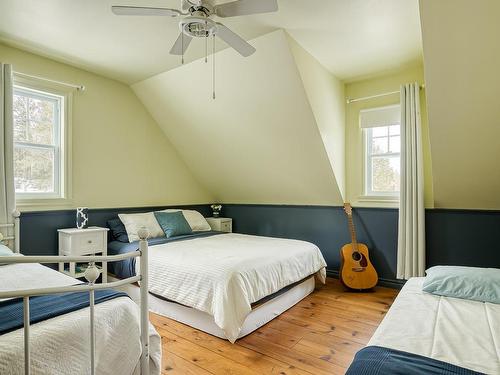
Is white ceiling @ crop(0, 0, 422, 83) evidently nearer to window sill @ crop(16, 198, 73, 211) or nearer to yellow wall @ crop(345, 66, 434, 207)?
yellow wall @ crop(345, 66, 434, 207)

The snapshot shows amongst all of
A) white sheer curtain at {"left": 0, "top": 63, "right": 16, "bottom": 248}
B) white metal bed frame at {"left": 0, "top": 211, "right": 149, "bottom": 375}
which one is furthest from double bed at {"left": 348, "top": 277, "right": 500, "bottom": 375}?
white sheer curtain at {"left": 0, "top": 63, "right": 16, "bottom": 248}

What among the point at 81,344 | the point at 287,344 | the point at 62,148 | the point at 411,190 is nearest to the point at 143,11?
the point at 81,344

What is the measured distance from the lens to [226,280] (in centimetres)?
225

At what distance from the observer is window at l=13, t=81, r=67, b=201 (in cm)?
299

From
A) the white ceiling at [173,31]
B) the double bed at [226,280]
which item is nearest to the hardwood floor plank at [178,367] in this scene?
the double bed at [226,280]

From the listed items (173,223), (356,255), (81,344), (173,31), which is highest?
(173,31)

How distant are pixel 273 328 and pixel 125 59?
2993 millimetres

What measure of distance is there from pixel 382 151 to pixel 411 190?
68cm

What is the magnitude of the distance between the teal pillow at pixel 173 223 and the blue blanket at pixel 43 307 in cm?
210

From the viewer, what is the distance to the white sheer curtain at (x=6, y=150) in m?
2.68

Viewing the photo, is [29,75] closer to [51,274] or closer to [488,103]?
[51,274]

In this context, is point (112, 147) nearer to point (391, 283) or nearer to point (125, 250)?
point (125, 250)

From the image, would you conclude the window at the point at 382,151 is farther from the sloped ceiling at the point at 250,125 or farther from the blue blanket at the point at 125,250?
the blue blanket at the point at 125,250

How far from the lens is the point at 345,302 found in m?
3.10
